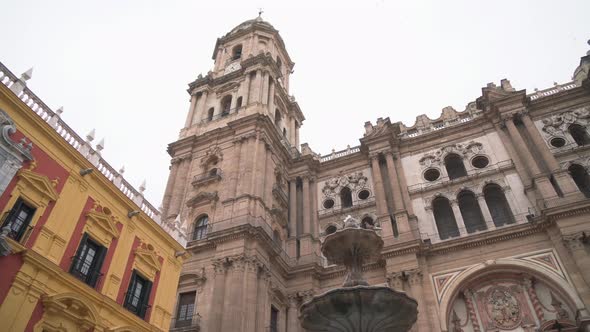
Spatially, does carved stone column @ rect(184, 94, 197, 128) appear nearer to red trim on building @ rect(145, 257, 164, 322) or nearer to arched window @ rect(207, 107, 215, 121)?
arched window @ rect(207, 107, 215, 121)

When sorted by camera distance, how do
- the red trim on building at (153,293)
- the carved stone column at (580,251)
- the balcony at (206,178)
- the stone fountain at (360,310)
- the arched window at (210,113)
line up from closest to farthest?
the stone fountain at (360,310) → the red trim on building at (153,293) → the carved stone column at (580,251) → the balcony at (206,178) → the arched window at (210,113)

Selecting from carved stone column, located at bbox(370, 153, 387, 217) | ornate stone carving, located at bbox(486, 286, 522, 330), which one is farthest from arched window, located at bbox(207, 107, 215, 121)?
ornate stone carving, located at bbox(486, 286, 522, 330)

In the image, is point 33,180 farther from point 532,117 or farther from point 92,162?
point 532,117

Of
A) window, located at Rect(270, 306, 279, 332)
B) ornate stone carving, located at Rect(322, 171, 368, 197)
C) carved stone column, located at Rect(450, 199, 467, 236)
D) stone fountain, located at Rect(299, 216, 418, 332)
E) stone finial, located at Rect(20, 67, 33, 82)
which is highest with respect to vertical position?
ornate stone carving, located at Rect(322, 171, 368, 197)

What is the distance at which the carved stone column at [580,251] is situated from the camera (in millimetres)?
16761

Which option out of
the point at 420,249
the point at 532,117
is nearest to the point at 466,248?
the point at 420,249

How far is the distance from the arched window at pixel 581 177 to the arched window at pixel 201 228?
712 inches

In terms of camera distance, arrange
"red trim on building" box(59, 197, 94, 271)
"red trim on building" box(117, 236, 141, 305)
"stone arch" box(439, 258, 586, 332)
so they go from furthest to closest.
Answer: "stone arch" box(439, 258, 586, 332), "red trim on building" box(117, 236, 141, 305), "red trim on building" box(59, 197, 94, 271)

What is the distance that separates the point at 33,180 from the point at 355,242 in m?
8.62

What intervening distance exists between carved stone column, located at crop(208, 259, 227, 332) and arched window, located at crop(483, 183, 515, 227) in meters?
13.1

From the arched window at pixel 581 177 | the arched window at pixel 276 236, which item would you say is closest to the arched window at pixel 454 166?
the arched window at pixel 581 177

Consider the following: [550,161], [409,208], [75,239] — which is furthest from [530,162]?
[75,239]

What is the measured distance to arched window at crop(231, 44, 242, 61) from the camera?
35.6 meters

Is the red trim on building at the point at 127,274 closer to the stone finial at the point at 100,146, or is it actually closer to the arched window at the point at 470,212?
the stone finial at the point at 100,146
